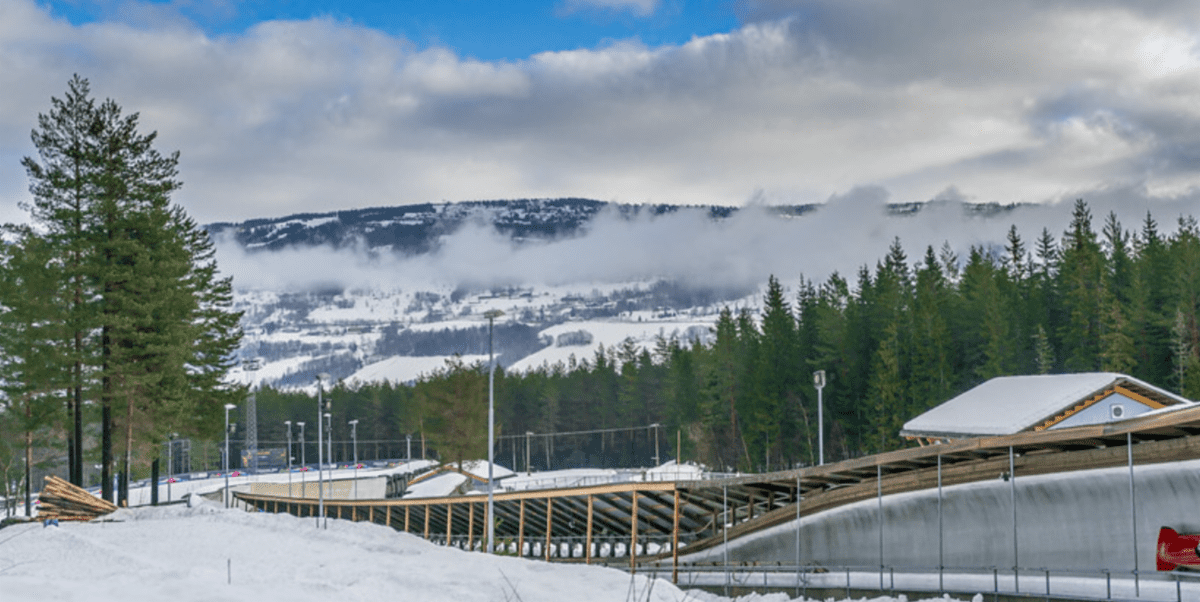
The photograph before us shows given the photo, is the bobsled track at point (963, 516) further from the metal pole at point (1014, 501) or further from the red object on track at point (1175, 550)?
the red object on track at point (1175, 550)

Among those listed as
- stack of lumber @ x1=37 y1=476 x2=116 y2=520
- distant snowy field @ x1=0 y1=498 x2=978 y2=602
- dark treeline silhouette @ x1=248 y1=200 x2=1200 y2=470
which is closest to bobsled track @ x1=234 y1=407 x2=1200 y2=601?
distant snowy field @ x1=0 y1=498 x2=978 y2=602

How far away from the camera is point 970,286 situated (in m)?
97.9

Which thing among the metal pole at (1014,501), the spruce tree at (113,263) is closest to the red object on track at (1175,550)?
the metal pole at (1014,501)

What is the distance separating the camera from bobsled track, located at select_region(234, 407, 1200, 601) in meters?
22.9

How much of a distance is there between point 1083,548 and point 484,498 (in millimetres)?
30080

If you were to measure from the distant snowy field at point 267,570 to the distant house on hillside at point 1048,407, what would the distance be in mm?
15425

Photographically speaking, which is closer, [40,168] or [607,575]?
[607,575]

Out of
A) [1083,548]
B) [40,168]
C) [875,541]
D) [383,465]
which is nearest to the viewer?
[1083,548]

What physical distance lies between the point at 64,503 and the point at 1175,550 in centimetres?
3203

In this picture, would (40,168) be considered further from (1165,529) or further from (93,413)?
(1165,529)

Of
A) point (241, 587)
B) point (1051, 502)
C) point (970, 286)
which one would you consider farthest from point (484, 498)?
point (970, 286)

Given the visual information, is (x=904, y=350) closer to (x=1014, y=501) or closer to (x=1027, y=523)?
(x=1027, y=523)

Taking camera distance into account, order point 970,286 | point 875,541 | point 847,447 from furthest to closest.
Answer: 1. point 970,286
2. point 847,447
3. point 875,541

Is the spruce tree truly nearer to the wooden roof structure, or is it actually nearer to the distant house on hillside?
the wooden roof structure
